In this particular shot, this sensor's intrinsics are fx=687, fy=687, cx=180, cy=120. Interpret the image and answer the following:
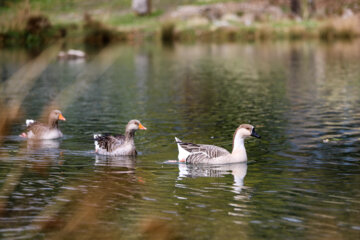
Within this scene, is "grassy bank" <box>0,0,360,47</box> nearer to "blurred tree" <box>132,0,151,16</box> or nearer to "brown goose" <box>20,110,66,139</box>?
"blurred tree" <box>132,0,151,16</box>

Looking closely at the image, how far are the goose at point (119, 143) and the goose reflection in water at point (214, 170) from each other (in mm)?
1594

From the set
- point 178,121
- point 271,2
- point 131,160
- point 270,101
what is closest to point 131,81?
point 270,101

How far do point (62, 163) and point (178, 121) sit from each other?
6.98 meters

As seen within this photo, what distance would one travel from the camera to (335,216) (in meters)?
11.5

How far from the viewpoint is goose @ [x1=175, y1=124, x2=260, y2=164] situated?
15820 mm

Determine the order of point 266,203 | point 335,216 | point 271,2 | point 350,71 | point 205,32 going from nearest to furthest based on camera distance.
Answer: point 335,216 → point 266,203 → point 350,71 → point 205,32 → point 271,2

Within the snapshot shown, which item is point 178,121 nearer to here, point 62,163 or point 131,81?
point 62,163

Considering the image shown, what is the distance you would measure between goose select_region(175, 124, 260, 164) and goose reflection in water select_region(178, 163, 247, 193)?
4.9 inches

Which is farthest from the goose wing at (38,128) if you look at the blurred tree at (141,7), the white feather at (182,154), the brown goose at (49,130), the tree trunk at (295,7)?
the tree trunk at (295,7)

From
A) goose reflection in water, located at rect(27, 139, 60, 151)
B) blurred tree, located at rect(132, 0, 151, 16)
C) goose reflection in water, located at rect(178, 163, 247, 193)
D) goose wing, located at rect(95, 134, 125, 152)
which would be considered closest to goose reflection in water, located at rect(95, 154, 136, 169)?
goose wing, located at rect(95, 134, 125, 152)

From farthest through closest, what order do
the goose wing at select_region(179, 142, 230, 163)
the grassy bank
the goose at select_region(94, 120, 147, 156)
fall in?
the grassy bank, the goose at select_region(94, 120, 147, 156), the goose wing at select_region(179, 142, 230, 163)

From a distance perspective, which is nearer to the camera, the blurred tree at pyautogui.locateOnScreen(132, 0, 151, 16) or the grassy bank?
the grassy bank

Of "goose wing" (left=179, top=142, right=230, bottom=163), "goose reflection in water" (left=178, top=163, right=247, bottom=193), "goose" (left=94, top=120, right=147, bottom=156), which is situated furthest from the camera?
Result: "goose" (left=94, top=120, right=147, bottom=156)

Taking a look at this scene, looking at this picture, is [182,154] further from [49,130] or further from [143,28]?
[143,28]
